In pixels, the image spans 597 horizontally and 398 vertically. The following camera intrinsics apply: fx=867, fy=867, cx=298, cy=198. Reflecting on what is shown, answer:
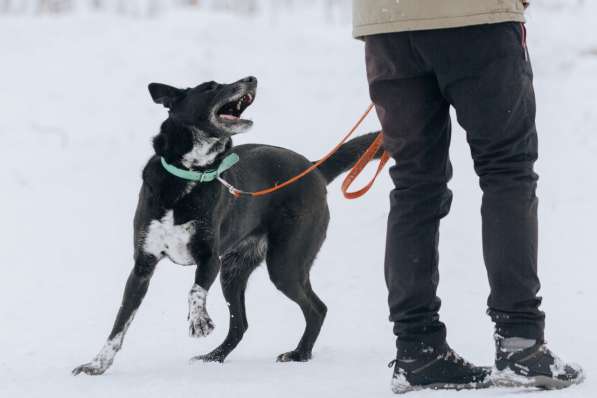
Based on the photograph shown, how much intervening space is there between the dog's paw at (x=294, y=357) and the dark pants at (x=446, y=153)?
117cm

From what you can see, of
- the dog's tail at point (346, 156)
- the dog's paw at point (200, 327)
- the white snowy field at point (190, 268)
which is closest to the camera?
the dog's paw at point (200, 327)

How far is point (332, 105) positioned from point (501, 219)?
422 inches

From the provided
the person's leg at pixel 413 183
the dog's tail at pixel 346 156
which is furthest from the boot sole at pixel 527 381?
the dog's tail at pixel 346 156

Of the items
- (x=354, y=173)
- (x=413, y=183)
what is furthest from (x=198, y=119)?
(x=413, y=183)

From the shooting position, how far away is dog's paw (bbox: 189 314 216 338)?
3527 millimetres

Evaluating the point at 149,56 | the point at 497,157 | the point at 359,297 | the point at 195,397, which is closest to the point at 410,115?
the point at 497,157

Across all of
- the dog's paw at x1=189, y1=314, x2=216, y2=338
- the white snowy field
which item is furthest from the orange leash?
the white snowy field

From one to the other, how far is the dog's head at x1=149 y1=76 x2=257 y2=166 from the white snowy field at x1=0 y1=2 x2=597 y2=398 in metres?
0.95

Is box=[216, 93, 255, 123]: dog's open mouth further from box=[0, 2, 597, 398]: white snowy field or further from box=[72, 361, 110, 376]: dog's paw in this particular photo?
box=[72, 361, 110, 376]: dog's paw

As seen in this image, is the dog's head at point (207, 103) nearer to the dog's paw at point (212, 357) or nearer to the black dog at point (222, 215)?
the black dog at point (222, 215)

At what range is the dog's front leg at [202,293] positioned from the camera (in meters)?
3.53

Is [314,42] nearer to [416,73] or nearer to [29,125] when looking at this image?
[29,125]

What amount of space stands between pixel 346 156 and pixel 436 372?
186 centimetres

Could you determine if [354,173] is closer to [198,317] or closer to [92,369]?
[198,317]
